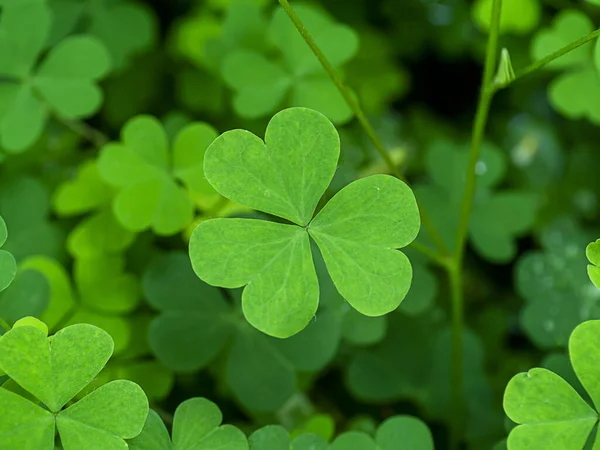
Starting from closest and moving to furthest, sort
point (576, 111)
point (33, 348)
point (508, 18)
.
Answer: point (33, 348) < point (576, 111) < point (508, 18)

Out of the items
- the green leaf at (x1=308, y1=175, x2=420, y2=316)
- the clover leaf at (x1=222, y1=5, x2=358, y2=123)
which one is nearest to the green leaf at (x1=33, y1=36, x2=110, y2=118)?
the clover leaf at (x1=222, y1=5, x2=358, y2=123)

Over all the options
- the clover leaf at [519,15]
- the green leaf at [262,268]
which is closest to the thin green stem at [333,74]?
the green leaf at [262,268]

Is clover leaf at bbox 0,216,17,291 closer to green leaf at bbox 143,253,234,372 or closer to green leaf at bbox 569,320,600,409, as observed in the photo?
green leaf at bbox 143,253,234,372

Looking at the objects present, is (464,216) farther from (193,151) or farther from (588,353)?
(193,151)

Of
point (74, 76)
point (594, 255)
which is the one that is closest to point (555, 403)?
point (594, 255)

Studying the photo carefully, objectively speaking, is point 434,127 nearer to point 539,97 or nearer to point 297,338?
point 539,97

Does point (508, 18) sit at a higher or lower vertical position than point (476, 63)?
higher

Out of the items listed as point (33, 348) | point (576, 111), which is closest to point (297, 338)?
point (33, 348)
